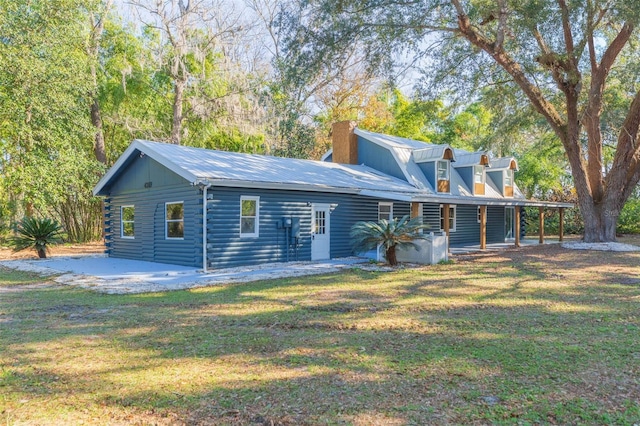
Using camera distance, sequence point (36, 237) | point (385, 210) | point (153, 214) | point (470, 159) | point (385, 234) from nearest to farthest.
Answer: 1. point (385, 234)
2. point (153, 214)
3. point (36, 237)
4. point (385, 210)
5. point (470, 159)

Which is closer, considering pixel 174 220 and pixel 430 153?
pixel 174 220

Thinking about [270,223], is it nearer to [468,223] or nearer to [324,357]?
[324,357]

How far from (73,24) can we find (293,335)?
21529mm

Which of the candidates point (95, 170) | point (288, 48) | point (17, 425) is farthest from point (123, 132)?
point (17, 425)

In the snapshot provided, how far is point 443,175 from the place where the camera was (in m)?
20.5

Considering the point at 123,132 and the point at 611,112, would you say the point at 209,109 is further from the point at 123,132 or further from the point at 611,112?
the point at 611,112

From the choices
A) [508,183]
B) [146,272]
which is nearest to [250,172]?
[146,272]

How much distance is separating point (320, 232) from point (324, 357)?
34.7 ft

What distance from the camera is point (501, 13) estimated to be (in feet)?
45.6

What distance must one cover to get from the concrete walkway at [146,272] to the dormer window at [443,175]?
6.61m

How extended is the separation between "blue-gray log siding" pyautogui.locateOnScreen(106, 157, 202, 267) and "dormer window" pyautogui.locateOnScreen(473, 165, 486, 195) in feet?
45.2

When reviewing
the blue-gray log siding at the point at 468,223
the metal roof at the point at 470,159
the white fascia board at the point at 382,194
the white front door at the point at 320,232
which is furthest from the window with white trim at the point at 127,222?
the metal roof at the point at 470,159

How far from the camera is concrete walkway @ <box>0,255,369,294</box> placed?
33.4ft

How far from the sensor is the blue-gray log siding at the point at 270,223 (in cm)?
1266
